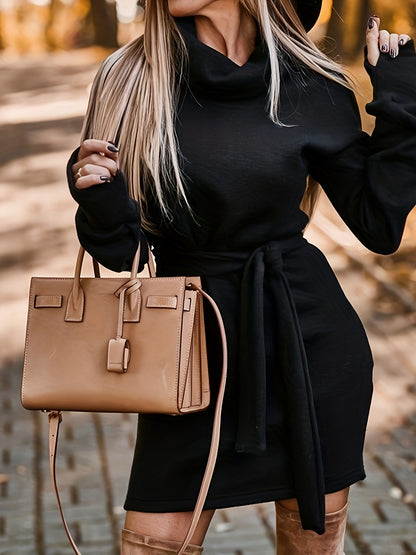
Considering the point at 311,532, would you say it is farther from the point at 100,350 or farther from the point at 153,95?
the point at 153,95

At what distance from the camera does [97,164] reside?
252cm

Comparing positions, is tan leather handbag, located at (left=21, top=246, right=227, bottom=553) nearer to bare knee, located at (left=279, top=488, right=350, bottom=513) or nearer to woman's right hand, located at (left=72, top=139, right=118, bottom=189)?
woman's right hand, located at (left=72, top=139, right=118, bottom=189)

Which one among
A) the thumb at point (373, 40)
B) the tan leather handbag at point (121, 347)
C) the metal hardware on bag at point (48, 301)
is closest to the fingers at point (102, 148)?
the tan leather handbag at point (121, 347)

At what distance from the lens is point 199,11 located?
2.82m

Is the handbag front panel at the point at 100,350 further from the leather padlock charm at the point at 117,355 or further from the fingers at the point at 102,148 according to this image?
the fingers at the point at 102,148

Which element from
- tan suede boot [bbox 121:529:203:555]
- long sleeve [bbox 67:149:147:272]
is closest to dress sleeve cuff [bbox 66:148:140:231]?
long sleeve [bbox 67:149:147:272]

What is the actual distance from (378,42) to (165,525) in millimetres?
1400

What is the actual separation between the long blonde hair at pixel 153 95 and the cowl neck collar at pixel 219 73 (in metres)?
0.03

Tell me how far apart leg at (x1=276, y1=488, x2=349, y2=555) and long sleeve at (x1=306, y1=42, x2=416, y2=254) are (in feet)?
2.29

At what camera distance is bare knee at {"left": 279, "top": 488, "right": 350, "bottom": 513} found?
286cm

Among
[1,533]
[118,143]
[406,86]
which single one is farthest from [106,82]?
[1,533]

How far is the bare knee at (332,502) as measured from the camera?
9.37 feet

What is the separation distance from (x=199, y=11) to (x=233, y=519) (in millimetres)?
2712

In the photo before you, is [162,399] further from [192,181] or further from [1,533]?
[1,533]
